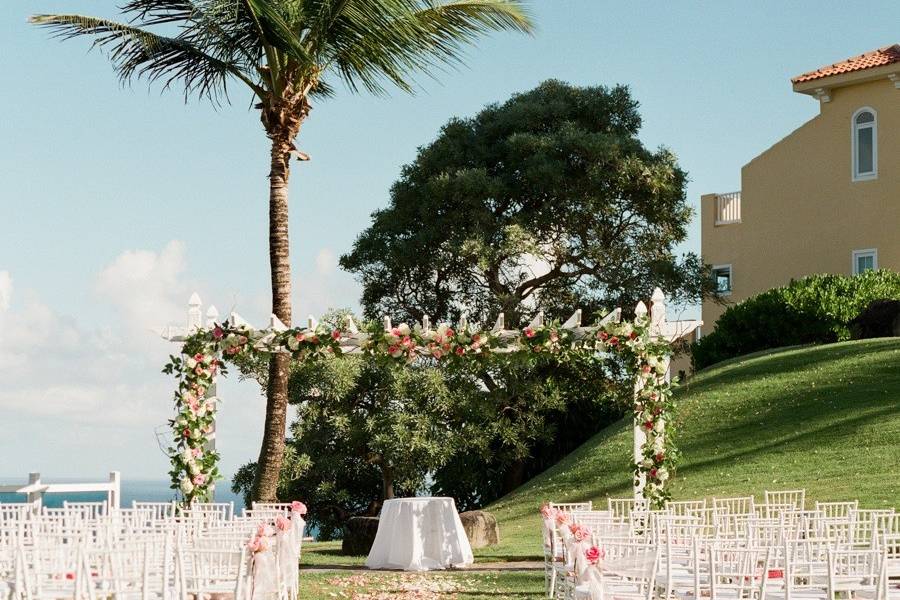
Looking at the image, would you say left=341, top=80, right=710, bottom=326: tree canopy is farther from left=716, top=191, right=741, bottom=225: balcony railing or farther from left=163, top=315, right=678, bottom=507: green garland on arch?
left=163, top=315, right=678, bottom=507: green garland on arch

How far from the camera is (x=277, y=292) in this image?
15477mm

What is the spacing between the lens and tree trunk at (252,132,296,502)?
1547 centimetres

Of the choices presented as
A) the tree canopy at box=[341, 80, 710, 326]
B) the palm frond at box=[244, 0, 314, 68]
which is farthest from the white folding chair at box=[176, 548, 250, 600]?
the tree canopy at box=[341, 80, 710, 326]

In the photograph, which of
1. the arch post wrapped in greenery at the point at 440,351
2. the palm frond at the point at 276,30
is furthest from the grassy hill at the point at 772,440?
the palm frond at the point at 276,30

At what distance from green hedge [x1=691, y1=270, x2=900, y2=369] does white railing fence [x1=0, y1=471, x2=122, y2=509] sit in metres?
16.3

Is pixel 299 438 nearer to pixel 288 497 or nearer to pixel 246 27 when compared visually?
pixel 288 497

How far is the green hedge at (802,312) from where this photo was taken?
84.0ft

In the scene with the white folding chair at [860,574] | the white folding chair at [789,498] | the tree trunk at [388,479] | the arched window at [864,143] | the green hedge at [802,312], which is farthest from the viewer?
the arched window at [864,143]

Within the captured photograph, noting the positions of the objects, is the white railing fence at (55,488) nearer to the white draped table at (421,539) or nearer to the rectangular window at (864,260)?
the white draped table at (421,539)

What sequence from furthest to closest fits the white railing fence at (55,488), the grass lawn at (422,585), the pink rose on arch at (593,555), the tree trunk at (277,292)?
the tree trunk at (277,292), the white railing fence at (55,488), the grass lawn at (422,585), the pink rose on arch at (593,555)

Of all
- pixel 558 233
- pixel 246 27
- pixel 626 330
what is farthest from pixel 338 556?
pixel 558 233

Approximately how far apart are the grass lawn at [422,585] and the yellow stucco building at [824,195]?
711 inches

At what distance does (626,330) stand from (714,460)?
24.2 feet

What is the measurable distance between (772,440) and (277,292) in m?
9.45
